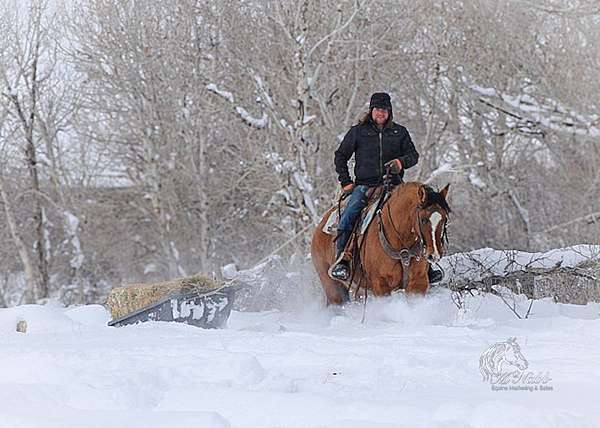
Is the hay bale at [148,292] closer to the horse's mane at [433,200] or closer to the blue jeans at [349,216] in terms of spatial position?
the blue jeans at [349,216]

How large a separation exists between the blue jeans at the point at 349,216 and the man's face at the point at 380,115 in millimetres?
755

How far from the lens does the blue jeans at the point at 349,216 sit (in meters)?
9.40

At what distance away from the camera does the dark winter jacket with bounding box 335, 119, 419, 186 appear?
31.3 feet

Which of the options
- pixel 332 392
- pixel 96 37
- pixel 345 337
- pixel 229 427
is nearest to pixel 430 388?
pixel 332 392

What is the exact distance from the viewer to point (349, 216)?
9.40 metres

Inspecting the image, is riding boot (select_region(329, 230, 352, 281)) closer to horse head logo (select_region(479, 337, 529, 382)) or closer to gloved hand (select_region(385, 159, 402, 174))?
gloved hand (select_region(385, 159, 402, 174))

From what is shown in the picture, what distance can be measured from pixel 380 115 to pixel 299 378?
15.2 ft

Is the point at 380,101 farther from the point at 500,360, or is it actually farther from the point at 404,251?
the point at 500,360

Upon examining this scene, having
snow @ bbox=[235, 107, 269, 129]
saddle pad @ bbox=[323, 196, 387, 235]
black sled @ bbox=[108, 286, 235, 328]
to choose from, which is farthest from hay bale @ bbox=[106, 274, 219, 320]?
snow @ bbox=[235, 107, 269, 129]

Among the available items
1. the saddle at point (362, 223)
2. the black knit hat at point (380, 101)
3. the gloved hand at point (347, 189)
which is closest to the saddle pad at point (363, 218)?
the saddle at point (362, 223)

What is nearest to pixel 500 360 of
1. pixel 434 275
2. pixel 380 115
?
pixel 434 275

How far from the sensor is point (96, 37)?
2736cm

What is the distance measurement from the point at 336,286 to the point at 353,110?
1400 cm

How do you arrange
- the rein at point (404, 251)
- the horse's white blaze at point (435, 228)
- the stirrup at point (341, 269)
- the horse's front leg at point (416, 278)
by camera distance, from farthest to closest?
1. the stirrup at point (341, 269)
2. the horse's front leg at point (416, 278)
3. the rein at point (404, 251)
4. the horse's white blaze at point (435, 228)
